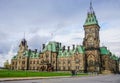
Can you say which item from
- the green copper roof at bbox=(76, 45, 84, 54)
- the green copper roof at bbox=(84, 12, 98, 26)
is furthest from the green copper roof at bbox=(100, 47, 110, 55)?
the green copper roof at bbox=(84, 12, 98, 26)

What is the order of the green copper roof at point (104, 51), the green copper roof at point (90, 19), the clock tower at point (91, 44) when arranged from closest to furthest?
the clock tower at point (91, 44) → the green copper roof at point (90, 19) → the green copper roof at point (104, 51)

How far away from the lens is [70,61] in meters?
115

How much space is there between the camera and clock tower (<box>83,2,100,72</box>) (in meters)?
107

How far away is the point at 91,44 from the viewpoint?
365ft

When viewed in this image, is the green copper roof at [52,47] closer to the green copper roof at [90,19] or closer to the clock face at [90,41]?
the clock face at [90,41]

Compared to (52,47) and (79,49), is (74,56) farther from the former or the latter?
(52,47)

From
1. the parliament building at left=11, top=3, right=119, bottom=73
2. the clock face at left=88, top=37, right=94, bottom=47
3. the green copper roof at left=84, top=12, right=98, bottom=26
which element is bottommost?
the parliament building at left=11, top=3, right=119, bottom=73

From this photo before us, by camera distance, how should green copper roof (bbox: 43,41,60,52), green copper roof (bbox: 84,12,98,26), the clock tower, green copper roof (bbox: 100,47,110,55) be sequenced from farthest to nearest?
1. green copper roof (bbox: 100,47,110,55)
2. green copper roof (bbox: 43,41,60,52)
3. green copper roof (bbox: 84,12,98,26)
4. the clock tower

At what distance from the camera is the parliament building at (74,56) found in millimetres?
108750

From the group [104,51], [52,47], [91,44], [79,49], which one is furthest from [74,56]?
[104,51]

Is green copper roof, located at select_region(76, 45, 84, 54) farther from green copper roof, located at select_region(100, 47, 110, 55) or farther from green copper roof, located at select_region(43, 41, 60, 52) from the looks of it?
green copper roof, located at select_region(100, 47, 110, 55)

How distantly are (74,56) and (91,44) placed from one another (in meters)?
10.7

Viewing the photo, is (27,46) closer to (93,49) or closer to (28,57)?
(28,57)

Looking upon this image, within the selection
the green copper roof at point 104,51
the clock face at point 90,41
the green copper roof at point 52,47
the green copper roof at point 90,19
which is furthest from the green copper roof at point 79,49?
the green copper roof at point 104,51
